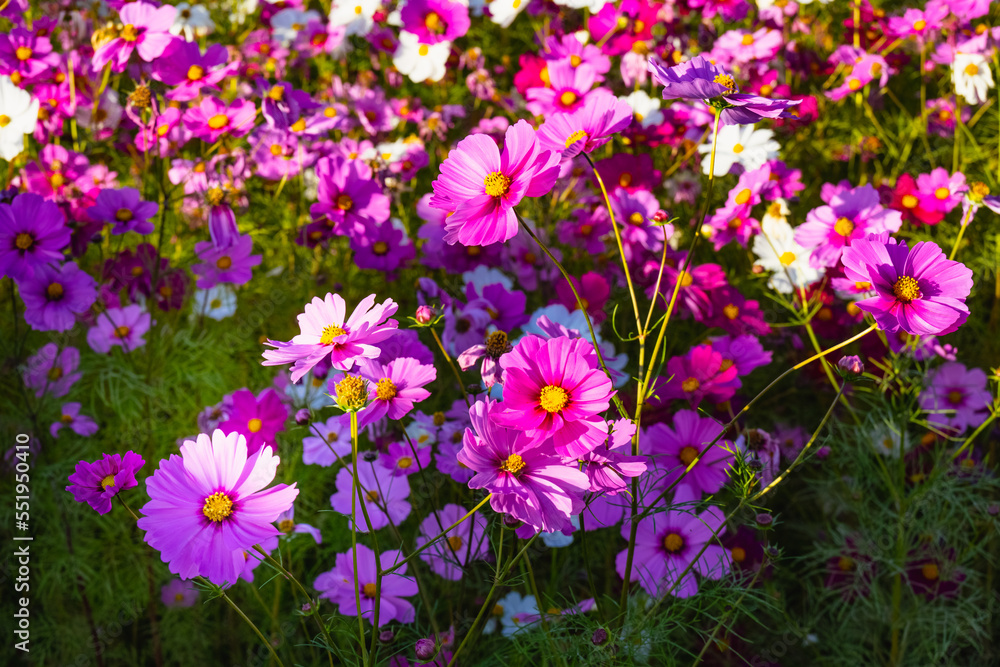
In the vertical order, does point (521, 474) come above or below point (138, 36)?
below

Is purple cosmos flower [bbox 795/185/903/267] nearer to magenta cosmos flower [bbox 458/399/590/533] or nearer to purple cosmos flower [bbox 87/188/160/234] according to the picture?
magenta cosmos flower [bbox 458/399/590/533]

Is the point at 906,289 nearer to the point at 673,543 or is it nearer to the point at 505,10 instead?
the point at 673,543

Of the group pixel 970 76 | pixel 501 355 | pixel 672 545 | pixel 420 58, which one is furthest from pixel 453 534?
pixel 970 76

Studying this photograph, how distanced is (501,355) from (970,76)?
1384mm

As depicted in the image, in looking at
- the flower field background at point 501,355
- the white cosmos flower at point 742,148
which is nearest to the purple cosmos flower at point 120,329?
the flower field background at point 501,355

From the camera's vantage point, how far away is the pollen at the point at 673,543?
0.89 meters

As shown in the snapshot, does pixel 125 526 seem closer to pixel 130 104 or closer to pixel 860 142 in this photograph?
pixel 130 104

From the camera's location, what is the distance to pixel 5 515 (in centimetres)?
123

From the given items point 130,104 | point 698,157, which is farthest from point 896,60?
point 130,104

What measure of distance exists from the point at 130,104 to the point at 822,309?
117 cm

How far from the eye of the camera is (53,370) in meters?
1.25

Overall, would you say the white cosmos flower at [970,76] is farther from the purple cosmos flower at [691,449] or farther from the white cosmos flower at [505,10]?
the purple cosmos flower at [691,449]

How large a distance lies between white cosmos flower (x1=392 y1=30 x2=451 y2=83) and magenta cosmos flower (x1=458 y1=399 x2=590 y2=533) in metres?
1.13

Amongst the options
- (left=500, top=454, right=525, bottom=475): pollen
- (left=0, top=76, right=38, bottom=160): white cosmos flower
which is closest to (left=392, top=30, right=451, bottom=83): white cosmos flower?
(left=0, top=76, right=38, bottom=160): white cosmos flower
